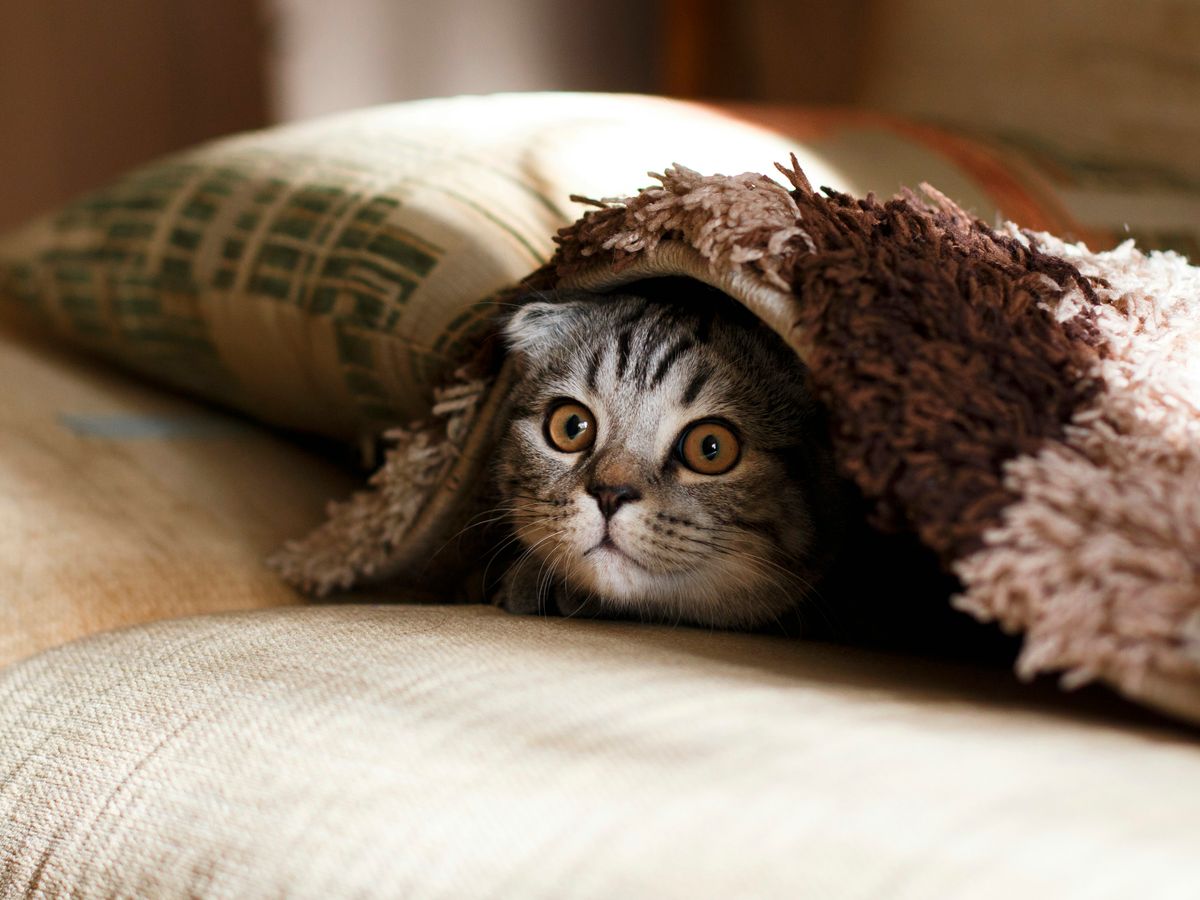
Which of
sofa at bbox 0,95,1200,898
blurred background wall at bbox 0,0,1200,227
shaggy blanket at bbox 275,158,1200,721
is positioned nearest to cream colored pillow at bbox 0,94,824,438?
shaggy blanket at bbox 275,158,1200,721

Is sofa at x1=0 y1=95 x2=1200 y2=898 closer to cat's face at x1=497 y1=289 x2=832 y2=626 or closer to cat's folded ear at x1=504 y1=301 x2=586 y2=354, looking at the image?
cat's face at x1=497 y1=289 x2=832 y2=626

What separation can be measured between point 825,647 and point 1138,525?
26 centimetres

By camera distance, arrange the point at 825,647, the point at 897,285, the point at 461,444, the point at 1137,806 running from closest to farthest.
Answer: the point at 1137,806 < the point at 897,285 < the point at 825,647 < the point at 461,444

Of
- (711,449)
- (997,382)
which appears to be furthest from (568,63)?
(997,382)

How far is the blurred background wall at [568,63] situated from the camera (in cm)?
168

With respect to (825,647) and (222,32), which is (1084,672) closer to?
(825,647)

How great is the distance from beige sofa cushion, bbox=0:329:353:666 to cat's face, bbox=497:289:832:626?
31 cm

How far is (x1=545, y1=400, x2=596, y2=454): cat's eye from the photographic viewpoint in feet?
2.74

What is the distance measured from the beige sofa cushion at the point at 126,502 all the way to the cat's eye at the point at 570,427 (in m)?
0.30

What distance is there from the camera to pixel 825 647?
0.73m

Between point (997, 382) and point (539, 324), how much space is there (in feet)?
1.22

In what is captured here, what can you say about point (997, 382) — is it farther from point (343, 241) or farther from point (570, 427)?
point (343, 241)

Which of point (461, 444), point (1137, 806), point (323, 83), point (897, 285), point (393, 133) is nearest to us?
point (1137, 806)

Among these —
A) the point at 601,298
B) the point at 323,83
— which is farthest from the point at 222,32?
the point at 601,298
